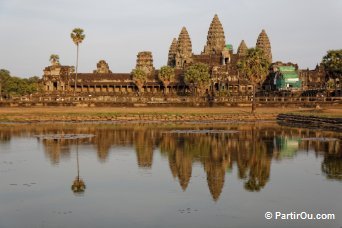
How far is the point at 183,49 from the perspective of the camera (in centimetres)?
16500

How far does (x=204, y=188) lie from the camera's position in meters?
20.7

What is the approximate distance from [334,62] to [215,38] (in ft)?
226

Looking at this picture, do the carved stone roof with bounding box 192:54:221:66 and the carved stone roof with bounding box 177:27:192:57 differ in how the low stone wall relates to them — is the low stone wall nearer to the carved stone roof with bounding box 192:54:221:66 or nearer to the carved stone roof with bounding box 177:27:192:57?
the carved stone roof with bounding box 192:54:221:66

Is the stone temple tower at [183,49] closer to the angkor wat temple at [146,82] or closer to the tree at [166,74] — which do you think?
the angkor wat temple at [146,82]

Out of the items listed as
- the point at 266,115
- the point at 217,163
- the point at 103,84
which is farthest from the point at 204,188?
the point at 103,84

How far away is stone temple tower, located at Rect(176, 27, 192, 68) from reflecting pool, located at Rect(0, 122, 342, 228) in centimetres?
12490

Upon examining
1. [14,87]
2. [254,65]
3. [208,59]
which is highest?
[208,59]

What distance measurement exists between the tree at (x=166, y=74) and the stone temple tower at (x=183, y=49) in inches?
1221

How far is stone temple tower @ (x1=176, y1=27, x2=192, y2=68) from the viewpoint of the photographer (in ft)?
533

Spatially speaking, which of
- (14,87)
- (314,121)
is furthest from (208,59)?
(314,121)

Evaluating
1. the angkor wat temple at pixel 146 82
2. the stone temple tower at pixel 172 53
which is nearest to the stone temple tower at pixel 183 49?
the stone temple tower at pixel 172 53

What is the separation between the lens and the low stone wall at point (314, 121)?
163 feet

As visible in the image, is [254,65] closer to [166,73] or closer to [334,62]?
[334,62]

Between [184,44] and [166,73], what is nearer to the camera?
[166,73]
